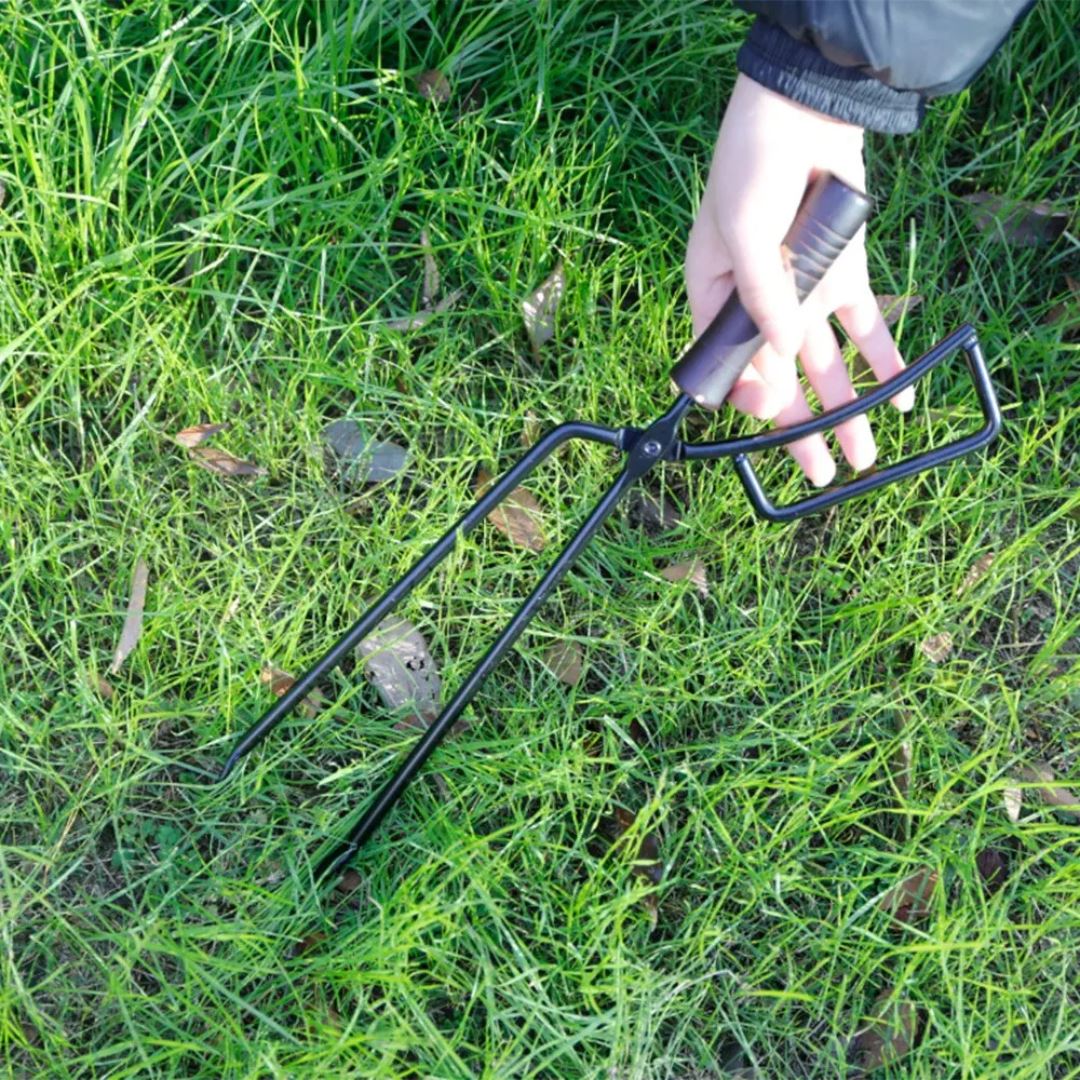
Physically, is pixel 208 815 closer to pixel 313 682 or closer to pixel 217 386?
pixel 313 682

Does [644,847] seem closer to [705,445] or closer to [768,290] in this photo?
[705,445]

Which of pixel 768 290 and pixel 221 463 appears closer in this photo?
pixel 768 290

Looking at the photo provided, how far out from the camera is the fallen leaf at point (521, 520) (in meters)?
1.75

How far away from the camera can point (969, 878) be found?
5.42ft

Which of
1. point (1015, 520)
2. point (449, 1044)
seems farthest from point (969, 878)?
point (449, 1044)

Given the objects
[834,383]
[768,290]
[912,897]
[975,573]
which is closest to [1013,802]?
[912,897]

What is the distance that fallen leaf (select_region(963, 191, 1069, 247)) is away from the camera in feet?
6.25

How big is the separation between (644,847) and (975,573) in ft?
1.96

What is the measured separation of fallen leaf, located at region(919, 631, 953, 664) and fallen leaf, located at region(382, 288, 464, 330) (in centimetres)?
80

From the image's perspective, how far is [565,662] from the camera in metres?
1.72

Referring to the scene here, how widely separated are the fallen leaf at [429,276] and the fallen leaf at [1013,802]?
1.03 m

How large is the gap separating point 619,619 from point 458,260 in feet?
1.81

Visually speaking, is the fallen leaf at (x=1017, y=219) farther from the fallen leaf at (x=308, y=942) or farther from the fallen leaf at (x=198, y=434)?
the fallen leaf at (x=308, y=942)

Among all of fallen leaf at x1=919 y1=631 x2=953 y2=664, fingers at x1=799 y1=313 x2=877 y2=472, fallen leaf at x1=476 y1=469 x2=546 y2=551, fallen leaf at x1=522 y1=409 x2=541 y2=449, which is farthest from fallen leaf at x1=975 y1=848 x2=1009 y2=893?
fallen leaf at x1=522 y1=409 x2=541 y2=449
